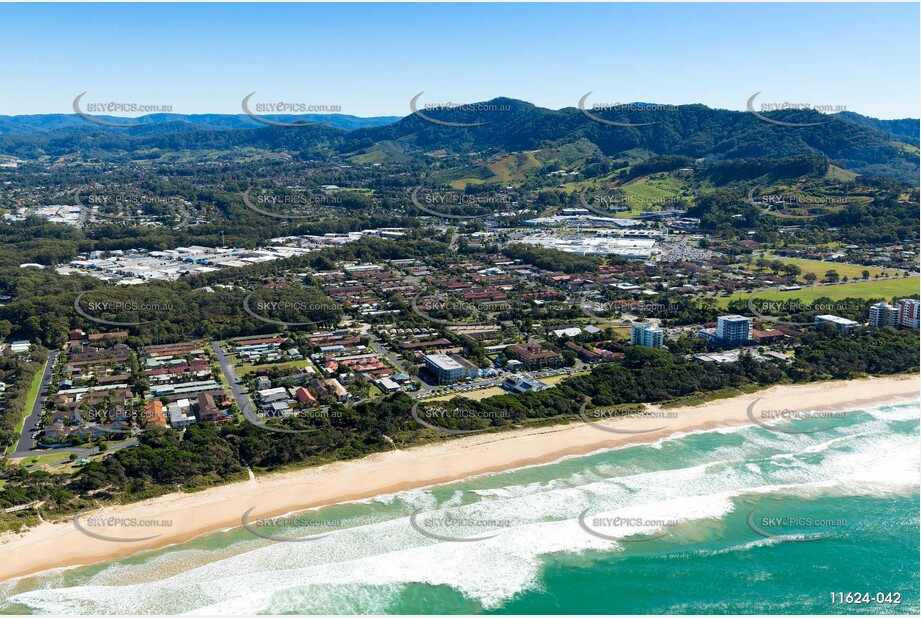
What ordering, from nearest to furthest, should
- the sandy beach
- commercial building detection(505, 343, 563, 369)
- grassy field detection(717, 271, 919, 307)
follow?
the sandy beach, commercial building detection(505, 343, 563, 369), grassy field detection(717, 271, 919, 307)

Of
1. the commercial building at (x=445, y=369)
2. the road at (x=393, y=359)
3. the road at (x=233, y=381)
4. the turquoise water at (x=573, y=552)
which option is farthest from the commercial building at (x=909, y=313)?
the road at (x=233, y=381)

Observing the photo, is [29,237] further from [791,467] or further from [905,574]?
[905,574]

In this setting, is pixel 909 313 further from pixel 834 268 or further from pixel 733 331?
pixel 834 268

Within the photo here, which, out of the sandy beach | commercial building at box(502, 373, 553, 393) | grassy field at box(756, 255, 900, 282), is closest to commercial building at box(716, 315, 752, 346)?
the sandy beach

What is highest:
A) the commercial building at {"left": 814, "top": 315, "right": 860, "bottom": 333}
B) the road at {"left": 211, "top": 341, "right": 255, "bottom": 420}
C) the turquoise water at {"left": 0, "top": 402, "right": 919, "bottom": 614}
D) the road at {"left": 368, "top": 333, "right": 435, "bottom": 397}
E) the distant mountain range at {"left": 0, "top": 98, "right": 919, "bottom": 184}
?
the distant mountain range at {"left": 0, "top": 98, "right": 919, "bottom": 184}

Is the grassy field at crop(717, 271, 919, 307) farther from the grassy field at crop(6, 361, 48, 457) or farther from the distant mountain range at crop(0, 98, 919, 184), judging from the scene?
the grassy field at crop(6, 361, 48, 457)

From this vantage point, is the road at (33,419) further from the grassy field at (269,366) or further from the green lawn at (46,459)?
the grassy field at (269,366)
